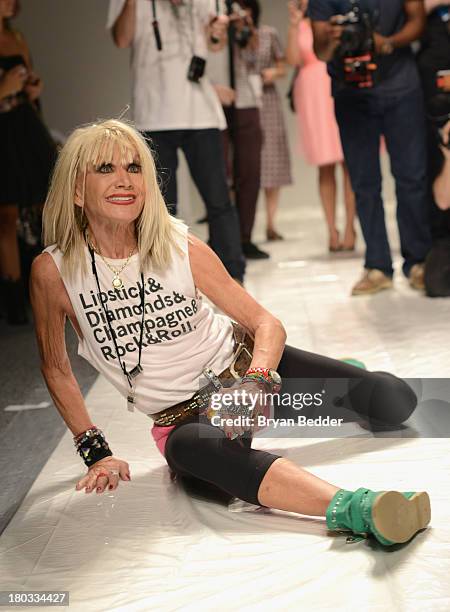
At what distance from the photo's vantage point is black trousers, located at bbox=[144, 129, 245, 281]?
3.60 metres

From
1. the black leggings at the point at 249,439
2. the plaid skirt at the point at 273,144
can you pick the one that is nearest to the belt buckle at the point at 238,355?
the black leggings at the point at 249,439

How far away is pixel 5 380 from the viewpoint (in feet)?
9.86

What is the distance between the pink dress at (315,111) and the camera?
16.9 feet

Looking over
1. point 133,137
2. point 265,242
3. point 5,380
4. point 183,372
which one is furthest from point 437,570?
point 265,242

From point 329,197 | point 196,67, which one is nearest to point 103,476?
point 196,67

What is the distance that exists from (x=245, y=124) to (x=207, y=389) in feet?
11.5

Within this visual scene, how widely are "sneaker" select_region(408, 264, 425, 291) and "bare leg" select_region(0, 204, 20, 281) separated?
150cm

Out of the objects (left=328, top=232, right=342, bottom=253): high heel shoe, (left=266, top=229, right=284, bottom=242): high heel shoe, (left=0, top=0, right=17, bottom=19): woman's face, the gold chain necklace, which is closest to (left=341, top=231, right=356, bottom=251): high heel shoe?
(left=328, top=232, right=342, bottom=253): high heel shoe

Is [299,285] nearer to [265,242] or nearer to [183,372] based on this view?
[265,242]

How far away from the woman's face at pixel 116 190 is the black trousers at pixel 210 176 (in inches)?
62.4

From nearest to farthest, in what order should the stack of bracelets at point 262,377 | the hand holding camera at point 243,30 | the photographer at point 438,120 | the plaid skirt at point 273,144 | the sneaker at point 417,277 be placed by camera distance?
the stack of bracelets at point 262,377 → the photographer at point 438,120 → the sneaker at point 417,277 → the hand holding camera at point 243,30 → the plaid skirt at point 273,144

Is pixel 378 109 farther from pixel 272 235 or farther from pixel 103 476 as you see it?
pixel 272 235

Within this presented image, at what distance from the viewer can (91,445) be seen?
198 cm

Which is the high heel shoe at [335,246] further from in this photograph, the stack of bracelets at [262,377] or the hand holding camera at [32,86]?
the stack of bracelets at [262,377]
